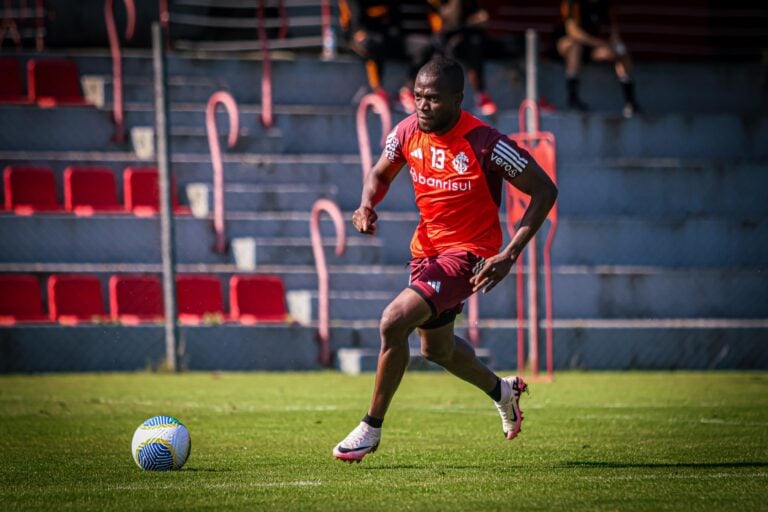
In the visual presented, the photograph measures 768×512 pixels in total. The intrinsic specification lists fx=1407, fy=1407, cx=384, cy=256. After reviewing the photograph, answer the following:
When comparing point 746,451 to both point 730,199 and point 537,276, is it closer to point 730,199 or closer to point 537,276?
point 537,276

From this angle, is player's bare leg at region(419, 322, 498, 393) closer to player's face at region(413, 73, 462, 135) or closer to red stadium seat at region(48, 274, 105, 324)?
player's face at region(413, 73, 462, 135)

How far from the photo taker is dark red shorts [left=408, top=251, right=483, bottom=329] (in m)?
7.77

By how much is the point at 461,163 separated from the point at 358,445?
1.70 m

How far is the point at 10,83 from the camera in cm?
1936

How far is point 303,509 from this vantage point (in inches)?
243

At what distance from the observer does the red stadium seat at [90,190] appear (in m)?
16.9

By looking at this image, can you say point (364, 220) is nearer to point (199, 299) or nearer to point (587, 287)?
point (199, 299)

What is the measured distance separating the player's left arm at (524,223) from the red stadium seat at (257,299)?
7988mm

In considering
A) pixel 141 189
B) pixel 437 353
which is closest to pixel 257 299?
pixel 141 189

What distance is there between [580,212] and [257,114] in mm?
4578

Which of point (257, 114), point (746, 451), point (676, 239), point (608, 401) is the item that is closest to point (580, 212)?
point (676, 239)

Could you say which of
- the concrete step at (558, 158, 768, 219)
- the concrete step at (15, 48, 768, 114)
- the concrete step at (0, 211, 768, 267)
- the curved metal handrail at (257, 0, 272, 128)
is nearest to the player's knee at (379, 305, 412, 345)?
the concrete step at (0, 211, 768, 267)

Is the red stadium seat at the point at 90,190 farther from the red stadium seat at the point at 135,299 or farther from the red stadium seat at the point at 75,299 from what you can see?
the red stadium seat at the point at 135,299

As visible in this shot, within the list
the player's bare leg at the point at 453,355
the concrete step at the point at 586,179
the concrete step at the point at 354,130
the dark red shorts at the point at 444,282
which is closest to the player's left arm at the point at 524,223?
the dark red shorts at the point at 444,282
